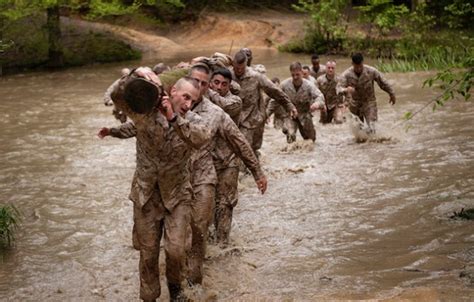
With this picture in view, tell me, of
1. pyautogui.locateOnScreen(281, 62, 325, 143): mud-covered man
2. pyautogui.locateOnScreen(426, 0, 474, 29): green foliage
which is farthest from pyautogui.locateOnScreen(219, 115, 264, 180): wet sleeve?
pyautogui.locateOnScreen(426, 0, 474, 29): green foliage

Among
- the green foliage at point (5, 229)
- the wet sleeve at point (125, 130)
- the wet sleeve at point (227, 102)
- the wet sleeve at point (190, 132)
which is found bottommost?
the green foliage at point (5, 229)

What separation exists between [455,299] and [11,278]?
4166mm

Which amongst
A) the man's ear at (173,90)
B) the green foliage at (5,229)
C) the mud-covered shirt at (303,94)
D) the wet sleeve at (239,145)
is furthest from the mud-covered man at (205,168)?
the mud-covered shirt at (303,94)

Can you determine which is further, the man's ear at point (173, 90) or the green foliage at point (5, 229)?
the green foliage at point (5, 229)

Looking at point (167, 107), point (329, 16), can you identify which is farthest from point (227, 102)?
point (329, 16)

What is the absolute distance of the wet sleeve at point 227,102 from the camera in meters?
7.06

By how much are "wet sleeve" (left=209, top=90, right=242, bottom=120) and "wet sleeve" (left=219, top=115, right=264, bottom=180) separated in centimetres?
92

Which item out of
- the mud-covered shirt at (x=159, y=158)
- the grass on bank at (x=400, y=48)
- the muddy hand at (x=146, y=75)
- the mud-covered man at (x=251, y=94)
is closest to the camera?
the muddy hand at (x=146, y=75)

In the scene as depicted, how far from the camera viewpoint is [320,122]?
48.3 ft

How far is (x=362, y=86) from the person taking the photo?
482 inches

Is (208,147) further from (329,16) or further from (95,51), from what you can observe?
(95,51)

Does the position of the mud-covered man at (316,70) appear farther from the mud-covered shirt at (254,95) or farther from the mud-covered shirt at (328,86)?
the mud-covered shirt at (254,95)

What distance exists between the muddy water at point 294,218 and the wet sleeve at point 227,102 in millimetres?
1375

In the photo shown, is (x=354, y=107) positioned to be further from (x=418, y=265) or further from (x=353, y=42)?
(x=353, y=42)
